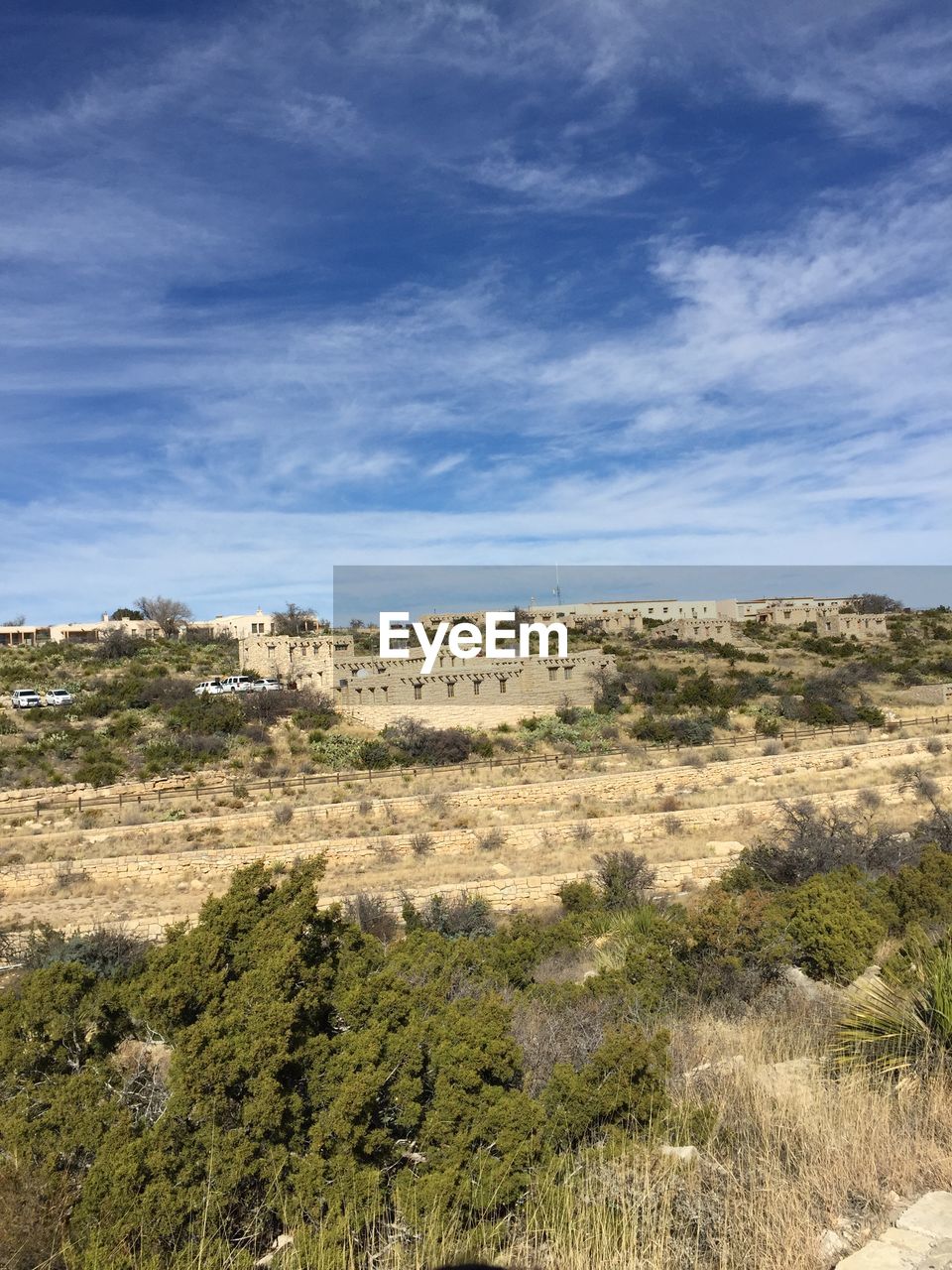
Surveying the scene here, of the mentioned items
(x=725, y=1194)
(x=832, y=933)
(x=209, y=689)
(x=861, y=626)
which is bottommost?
(x=832, y=933)

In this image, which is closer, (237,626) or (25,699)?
(25,699)

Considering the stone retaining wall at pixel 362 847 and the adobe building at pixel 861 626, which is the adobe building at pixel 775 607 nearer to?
the adobe building at pixel 861 626

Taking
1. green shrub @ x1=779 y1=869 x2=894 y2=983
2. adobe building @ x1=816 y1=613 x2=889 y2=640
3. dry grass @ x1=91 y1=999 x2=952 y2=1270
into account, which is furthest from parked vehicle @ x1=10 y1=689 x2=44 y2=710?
adobe building @ x1=816 y1=613 x2=889 y2=640

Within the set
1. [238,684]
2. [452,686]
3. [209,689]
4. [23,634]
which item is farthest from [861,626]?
[23,634]

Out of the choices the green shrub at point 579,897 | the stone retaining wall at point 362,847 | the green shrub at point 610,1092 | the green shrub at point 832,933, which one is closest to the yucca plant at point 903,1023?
the green shrub at point 610,1092

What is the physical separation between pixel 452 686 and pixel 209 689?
41.4 ft

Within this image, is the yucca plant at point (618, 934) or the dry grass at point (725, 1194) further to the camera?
the yucca plant at point (618, 934)

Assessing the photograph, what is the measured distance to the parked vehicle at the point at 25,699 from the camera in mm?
36750

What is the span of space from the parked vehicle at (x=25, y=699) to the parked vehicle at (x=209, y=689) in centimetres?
717

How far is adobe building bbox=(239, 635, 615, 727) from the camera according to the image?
3538 cm

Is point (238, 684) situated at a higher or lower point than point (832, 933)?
higher

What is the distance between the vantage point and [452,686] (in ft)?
118

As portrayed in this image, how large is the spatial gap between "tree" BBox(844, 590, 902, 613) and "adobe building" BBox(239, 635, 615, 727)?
50200 mm

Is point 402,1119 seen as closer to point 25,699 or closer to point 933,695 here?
point 25,699
